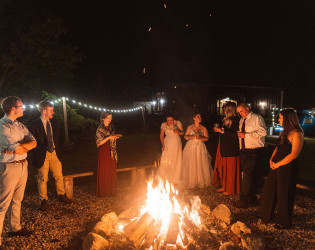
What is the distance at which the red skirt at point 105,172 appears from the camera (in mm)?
5594

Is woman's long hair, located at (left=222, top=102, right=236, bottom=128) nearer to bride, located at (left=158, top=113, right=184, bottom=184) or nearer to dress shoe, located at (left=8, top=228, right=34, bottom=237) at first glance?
bride, located at (left=158, top=113, right=184, bottom=184)

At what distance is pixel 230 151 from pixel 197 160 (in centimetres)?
104

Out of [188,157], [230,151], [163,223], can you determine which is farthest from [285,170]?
[188,157]

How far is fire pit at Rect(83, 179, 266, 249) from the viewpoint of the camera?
367cm

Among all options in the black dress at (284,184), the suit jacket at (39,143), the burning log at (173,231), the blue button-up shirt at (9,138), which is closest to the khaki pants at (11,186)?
the blue button-up shirt at (9,138)

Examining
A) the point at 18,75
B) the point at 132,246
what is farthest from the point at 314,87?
the point at 132,246

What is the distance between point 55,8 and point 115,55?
829cm

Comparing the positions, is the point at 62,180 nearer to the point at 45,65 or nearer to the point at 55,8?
the point at 45,65

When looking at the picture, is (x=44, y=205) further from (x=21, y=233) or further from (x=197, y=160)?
(x=197, y=160)

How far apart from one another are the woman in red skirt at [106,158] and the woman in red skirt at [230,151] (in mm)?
2411

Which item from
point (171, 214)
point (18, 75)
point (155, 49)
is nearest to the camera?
point (171, 214)

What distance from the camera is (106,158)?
561 cm

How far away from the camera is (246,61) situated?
89.8ft

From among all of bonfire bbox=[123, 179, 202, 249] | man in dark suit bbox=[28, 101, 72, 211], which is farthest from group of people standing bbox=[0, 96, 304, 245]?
bonfire bbox=[123, 179, 202, 249]
